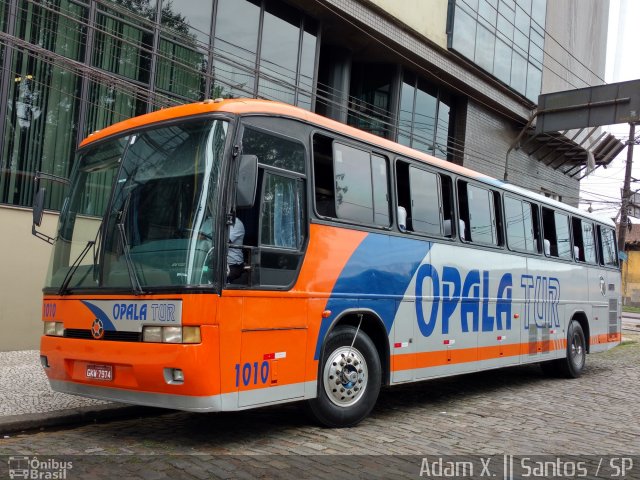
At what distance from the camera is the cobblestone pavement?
5.34m

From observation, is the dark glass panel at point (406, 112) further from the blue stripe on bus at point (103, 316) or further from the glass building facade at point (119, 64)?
the blue stripe on bus at point (103, 316)

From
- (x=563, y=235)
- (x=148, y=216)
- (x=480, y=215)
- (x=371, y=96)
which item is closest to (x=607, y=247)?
(x=563, y=235)

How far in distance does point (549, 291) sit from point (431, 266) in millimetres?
4116

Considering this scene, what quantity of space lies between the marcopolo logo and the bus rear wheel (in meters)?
9.42

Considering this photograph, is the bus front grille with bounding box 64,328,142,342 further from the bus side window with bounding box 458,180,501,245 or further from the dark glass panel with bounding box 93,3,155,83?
the dark glass panel with bounding box 93,3,155,83

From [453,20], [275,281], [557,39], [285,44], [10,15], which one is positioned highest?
[557,39]

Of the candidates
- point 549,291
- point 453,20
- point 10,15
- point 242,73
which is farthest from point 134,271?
point 453,20

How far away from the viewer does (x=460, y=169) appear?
920 centimetres

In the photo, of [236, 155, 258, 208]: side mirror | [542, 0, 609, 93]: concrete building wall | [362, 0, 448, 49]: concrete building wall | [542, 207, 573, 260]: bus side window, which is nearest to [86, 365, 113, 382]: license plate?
[236, 155, 258, 208]: side mirror

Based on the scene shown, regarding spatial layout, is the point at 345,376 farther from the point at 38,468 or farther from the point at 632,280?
the point at 632,280

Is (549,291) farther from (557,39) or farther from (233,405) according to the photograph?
(557,39)

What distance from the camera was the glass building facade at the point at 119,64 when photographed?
10.7 meters

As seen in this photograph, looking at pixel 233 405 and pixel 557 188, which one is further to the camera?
pixel 557 188

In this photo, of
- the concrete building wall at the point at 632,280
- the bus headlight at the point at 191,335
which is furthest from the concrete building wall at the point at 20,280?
the concrete building wall at the point at 632,280
